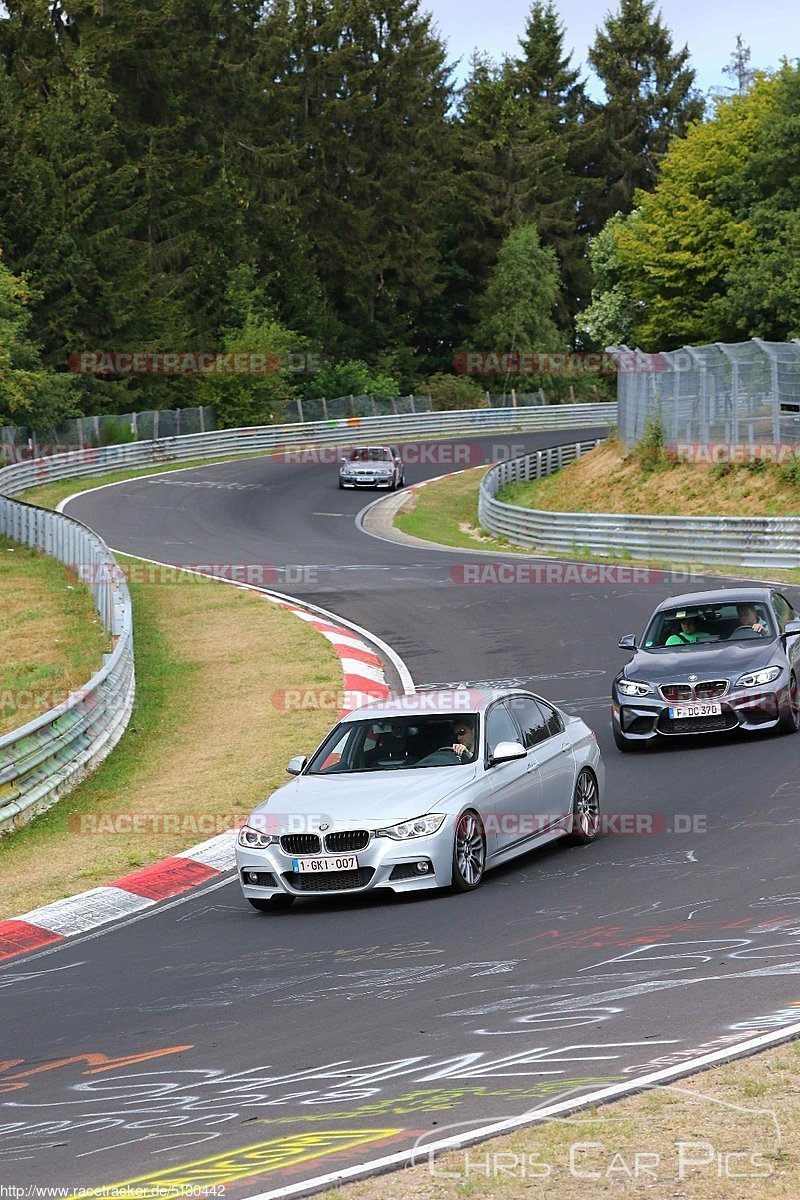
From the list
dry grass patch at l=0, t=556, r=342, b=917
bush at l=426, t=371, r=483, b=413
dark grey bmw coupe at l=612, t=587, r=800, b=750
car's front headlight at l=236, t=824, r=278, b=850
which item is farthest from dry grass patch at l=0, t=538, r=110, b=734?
bush at l=426, t=371, r=483, b=413

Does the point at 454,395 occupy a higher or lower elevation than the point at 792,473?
higher

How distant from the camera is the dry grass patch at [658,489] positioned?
38.6 metres

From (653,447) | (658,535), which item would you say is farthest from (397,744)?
(653,447)

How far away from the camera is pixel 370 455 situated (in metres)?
57.4

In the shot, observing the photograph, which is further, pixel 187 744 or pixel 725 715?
pixel 187 744

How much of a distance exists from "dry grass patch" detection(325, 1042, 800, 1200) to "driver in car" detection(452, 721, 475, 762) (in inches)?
227

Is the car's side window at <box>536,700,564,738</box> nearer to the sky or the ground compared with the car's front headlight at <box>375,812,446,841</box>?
nearer to the sky

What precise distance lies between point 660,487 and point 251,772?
90.5ft

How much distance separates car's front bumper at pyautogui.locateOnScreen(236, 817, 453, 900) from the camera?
10977 mm

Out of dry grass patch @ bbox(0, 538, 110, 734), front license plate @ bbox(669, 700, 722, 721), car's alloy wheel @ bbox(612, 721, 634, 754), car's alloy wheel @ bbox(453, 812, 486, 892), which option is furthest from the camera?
dry grass patch @ bbox(0, 538, 110, 734)

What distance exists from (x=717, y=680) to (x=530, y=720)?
12.4ft

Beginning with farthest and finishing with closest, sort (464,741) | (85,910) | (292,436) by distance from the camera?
1. (292,436)
2. (464,741)
3. (85,910)

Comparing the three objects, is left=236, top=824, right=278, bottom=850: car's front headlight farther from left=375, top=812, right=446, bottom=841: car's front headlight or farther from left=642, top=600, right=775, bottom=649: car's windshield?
left=642, top=600, right=775, bottom=649: car's windshield

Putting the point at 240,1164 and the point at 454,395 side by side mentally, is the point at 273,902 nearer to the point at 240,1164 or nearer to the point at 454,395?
the point at 240,1164
